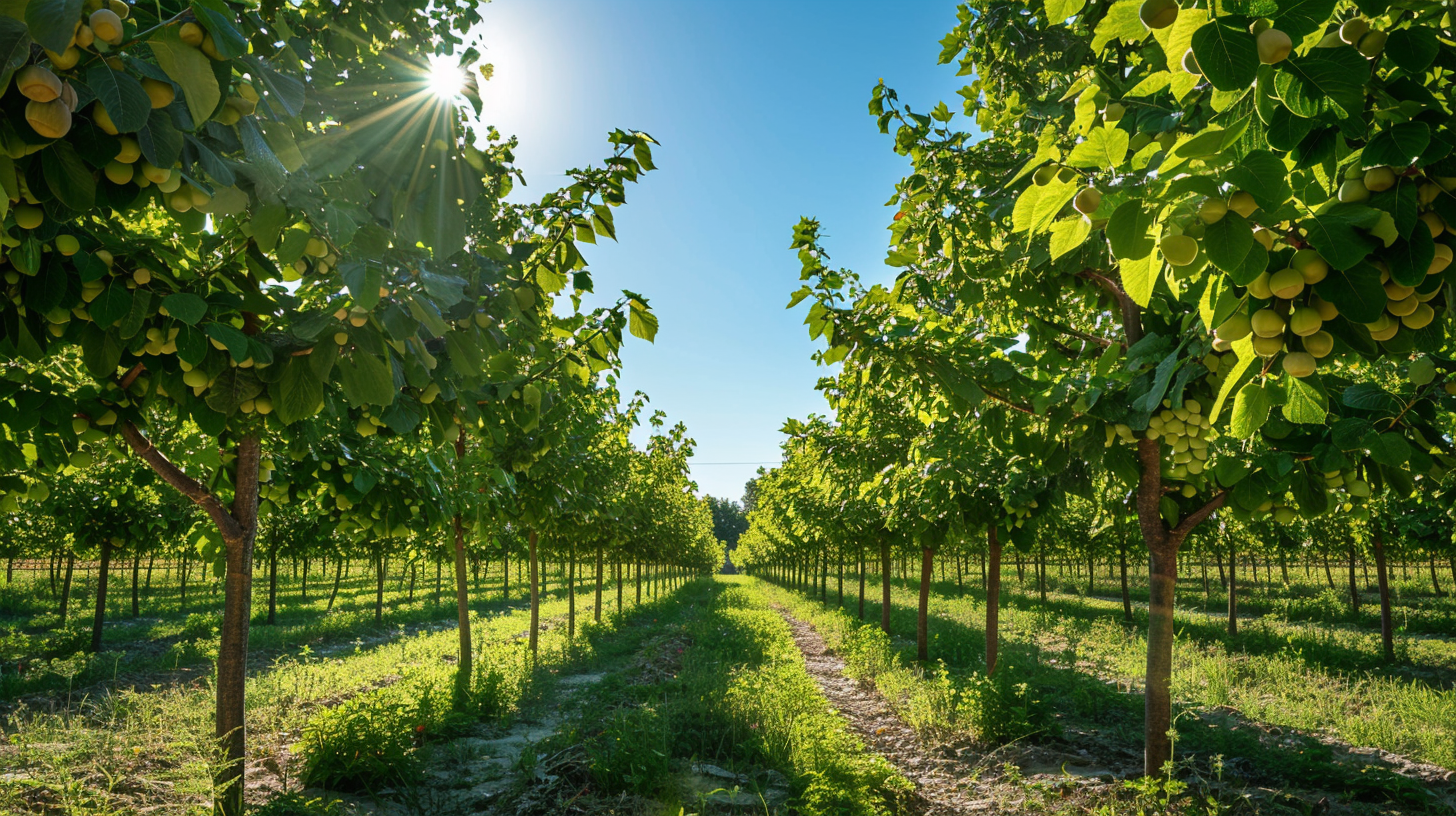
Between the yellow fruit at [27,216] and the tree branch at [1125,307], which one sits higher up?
the tree branch at [1125,307]

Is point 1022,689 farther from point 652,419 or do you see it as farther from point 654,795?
point 652,419

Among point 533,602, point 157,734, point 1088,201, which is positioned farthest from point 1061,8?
point 533,602

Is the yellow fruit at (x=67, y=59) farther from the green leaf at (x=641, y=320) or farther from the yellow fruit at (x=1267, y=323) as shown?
the yellow fruit at (x=1267, y=323)

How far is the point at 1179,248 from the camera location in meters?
1.12

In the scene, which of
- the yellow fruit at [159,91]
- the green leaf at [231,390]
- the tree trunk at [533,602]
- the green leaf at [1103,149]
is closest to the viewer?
the green leaf at [1103,149]

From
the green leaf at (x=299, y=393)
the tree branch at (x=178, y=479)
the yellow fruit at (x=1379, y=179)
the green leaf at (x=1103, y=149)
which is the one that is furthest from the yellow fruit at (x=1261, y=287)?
the tree branch at (x=178, y=479)

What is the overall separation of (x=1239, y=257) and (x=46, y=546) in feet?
105

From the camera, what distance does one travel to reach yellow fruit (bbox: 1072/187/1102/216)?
123 centimetres

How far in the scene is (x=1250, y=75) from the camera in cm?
100

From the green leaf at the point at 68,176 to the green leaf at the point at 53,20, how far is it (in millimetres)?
440

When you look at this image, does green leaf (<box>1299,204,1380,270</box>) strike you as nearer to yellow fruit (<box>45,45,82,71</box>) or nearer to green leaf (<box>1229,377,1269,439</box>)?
green leaf (<box>1229,377,1269,439</box>)

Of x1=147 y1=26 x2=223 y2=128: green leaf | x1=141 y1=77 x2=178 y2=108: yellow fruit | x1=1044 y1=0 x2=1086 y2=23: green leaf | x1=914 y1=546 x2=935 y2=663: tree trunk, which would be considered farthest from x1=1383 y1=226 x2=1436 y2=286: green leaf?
x1=914 y1=546 x2=935 y2=663: tree trunk

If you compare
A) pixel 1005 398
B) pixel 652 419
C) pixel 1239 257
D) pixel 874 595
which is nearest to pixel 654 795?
pixel 1005 398

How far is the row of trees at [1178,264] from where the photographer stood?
1.09m
